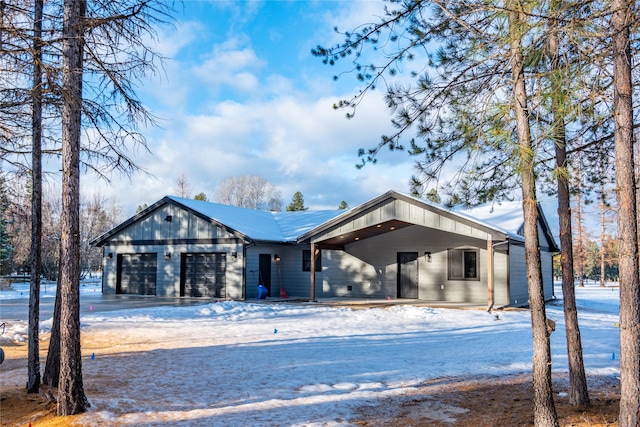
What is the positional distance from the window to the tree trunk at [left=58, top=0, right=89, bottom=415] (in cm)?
1604

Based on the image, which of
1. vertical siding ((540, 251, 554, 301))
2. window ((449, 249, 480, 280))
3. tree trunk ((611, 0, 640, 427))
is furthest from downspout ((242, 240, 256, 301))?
tree trunk ((611, 0, 640, 427))

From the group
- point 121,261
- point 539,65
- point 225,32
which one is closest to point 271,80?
point 225,32

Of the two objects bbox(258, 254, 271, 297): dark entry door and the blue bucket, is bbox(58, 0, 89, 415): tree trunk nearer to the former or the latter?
the blue bucket

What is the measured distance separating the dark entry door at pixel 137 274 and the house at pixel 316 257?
0.15 feet

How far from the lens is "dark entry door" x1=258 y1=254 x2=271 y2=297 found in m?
21.4

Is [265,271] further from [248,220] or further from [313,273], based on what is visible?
[313,273]

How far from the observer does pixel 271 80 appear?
46.9 ft

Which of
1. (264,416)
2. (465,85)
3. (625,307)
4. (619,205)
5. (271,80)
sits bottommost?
(264,416)

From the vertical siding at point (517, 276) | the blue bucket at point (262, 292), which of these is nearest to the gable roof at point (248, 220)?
the blue bucket at point (262, 292)

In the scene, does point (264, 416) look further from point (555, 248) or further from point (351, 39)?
point (555, 248)

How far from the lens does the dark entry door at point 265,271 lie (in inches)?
843

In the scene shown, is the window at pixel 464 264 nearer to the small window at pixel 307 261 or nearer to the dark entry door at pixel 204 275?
the small window at pixel 307 261

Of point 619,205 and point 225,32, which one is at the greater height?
point 225,32

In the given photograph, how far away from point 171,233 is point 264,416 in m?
17.8
